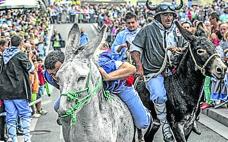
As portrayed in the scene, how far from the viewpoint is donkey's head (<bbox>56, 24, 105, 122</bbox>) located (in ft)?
17.3

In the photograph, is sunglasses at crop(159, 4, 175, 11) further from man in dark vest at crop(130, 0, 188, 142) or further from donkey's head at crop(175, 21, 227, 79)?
donkey's head at crop(175, 21, 227, 79)

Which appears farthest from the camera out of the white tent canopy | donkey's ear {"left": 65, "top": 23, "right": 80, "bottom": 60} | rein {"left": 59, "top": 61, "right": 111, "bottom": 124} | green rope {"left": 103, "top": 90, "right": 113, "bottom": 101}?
the white tent canopy

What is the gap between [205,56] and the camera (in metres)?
8.06

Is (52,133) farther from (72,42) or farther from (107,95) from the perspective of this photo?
(72,42)

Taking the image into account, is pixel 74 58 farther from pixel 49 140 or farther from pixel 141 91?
pixel 49 140

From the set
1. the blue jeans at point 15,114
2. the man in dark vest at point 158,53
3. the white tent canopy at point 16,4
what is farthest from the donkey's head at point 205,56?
the white tent canopy at point 16,4

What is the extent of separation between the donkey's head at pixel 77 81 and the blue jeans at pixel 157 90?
2.65 m

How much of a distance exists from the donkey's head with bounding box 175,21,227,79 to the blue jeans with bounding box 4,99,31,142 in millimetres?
3562

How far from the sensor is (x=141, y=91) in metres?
8.87

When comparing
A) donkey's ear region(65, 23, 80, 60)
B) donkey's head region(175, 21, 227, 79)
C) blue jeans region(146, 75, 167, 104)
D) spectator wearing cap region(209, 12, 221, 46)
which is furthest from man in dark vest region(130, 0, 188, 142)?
spectator wearing cap region(209, 12, 221, 46)

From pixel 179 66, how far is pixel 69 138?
2.97 meters

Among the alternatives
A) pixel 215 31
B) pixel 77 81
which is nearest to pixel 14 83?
pixel 77 81

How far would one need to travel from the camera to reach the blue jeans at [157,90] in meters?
8.34

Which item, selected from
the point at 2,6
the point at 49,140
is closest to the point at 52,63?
the point at 49,140
